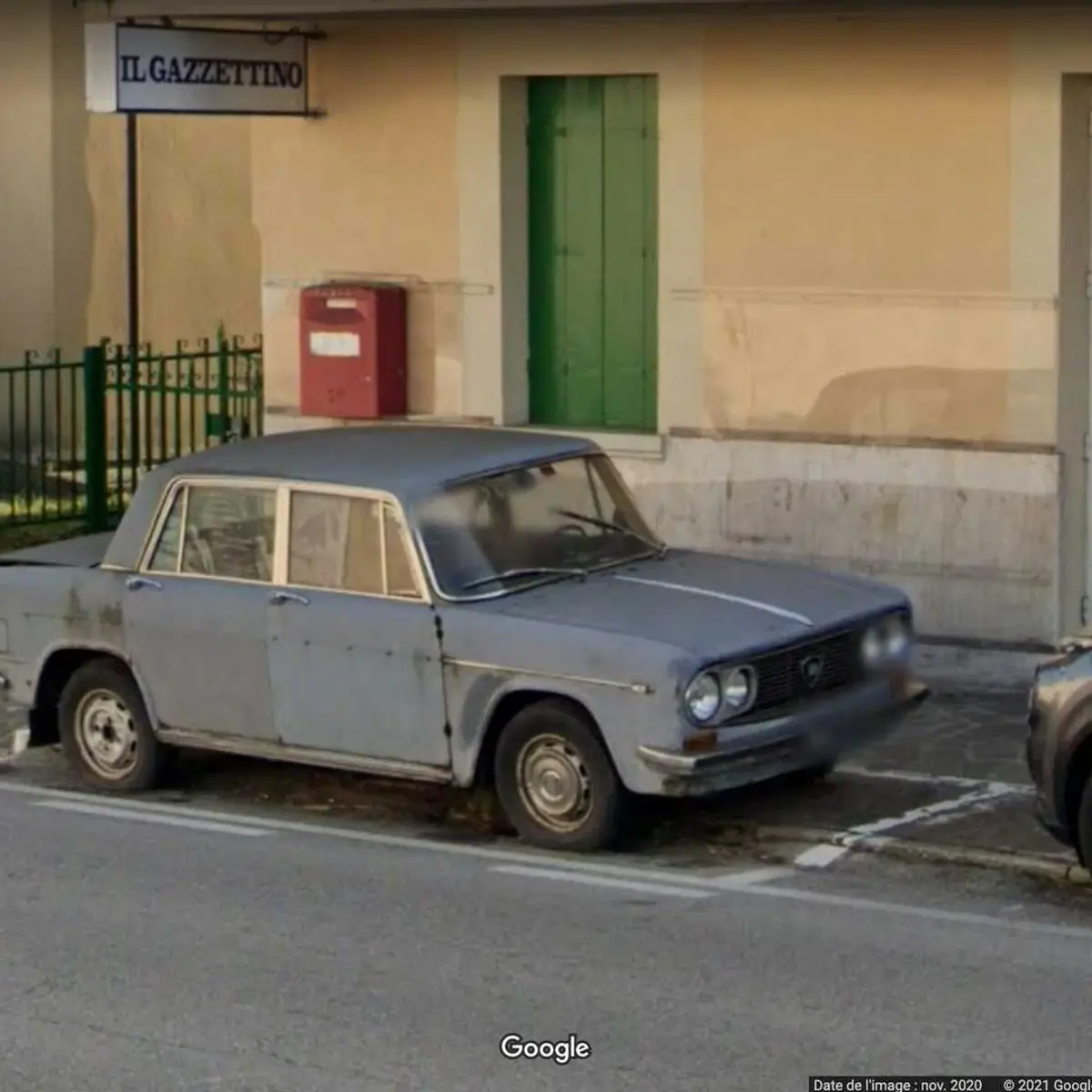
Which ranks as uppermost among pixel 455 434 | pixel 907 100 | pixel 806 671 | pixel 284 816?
pixel 907 100

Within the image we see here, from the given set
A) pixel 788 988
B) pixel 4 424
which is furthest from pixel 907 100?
pixel 4 424

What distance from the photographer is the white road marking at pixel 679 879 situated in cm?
870

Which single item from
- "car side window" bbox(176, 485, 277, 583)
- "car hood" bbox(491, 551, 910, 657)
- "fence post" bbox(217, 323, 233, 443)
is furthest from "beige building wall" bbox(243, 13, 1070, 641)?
"car side window" bbox(176, 485, 277, 583)

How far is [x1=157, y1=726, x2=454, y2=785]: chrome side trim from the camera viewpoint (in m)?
10.1

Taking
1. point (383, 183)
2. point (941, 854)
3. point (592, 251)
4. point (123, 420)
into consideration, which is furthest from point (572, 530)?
point (123, 420)

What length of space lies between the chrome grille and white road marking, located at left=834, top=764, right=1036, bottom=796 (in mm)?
1080

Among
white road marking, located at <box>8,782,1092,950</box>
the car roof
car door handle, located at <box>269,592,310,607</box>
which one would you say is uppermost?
the car roof

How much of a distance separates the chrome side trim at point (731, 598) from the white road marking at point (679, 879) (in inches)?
37.5

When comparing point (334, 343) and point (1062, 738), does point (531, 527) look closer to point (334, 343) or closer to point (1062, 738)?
point (1062, 738)

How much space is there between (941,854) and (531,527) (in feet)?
7.07

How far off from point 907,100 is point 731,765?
4.96m

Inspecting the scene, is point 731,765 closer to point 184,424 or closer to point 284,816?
point 284,816

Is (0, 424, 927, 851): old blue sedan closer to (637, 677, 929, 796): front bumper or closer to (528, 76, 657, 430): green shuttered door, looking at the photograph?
(637, 677, 929, 796): front bumper

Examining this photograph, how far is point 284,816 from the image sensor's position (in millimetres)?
10727
